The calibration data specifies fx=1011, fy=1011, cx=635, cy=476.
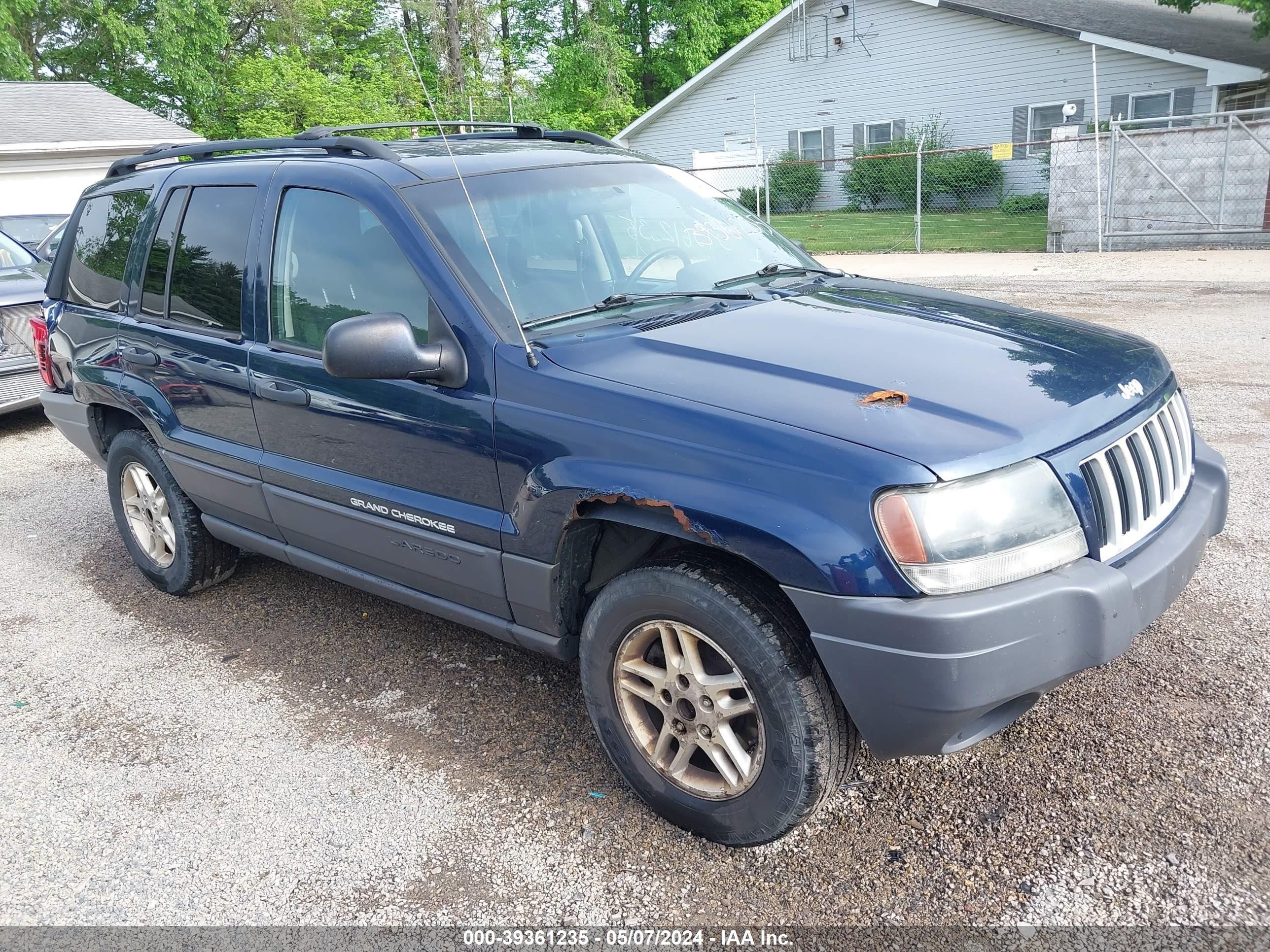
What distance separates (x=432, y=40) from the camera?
23.7 m

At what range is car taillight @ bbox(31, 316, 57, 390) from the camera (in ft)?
17.3

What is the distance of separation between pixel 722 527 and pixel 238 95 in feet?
98.1

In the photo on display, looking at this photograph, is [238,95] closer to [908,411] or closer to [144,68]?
[144,68]

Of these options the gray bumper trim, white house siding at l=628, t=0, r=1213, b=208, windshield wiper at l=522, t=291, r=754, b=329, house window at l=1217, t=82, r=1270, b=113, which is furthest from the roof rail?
house window at l=1217, t=82, r=1270, b=113

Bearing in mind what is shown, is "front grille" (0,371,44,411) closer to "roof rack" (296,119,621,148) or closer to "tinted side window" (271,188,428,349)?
"roof rack" (296,119,621,148)

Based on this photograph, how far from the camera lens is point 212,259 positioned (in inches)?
161

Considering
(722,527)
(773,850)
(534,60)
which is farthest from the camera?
(534,60)

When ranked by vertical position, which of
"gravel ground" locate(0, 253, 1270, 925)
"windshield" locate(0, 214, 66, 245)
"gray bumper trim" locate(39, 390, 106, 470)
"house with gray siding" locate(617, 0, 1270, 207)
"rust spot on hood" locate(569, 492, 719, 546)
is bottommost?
"gravel ground" locate(0, 253, 1270, 925)

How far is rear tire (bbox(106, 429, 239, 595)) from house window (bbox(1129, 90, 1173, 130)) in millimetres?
22950

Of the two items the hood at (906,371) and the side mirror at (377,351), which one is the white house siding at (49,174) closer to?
the side mirror at (377,351)

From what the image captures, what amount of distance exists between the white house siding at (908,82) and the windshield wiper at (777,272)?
71.7 feet

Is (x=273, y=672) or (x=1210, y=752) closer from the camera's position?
(x=1210, y=752)

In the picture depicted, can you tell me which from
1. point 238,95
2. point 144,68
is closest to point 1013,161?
point 238,95

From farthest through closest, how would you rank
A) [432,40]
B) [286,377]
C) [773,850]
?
1. [432,40]
2. [286,377]
3. [773,850]
